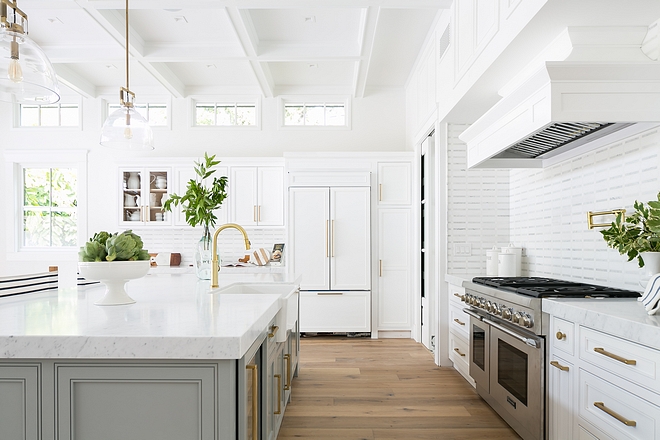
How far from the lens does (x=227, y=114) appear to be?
6.30 metres

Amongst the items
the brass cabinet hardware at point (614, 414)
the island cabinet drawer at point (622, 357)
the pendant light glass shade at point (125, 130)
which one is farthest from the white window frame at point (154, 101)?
the brass cabinet hardware at point (614, 414)

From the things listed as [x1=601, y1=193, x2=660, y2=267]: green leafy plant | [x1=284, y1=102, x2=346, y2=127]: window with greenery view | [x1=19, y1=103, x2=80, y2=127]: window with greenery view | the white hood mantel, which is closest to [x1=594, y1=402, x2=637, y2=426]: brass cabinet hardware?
[x1=601, y1=193, x2=660, y2=267]: green leafy plant

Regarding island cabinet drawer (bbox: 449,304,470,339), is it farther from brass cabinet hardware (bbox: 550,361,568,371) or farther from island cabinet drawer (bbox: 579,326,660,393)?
island cabinet drawer (bbox: 579,326,660,393)

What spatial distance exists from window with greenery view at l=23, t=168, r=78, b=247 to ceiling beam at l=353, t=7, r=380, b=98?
156 inches

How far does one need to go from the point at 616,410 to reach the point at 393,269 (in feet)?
12.3

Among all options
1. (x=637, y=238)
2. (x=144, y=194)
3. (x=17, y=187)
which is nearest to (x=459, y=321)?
(x=637, y=238)

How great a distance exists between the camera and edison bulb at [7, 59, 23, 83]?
5.95ft

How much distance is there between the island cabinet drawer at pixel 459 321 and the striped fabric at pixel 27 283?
2769mm

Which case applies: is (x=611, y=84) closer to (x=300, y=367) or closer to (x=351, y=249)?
(x=300, y=367)

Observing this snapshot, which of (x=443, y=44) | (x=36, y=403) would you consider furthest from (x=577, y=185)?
(x=36, y=403)

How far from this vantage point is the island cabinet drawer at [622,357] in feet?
5.31

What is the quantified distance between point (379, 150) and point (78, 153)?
3978 millimetres

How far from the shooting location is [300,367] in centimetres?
423

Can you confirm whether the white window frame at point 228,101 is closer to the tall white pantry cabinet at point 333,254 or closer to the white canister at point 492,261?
the tall white pantry cabinet at point 333,254
